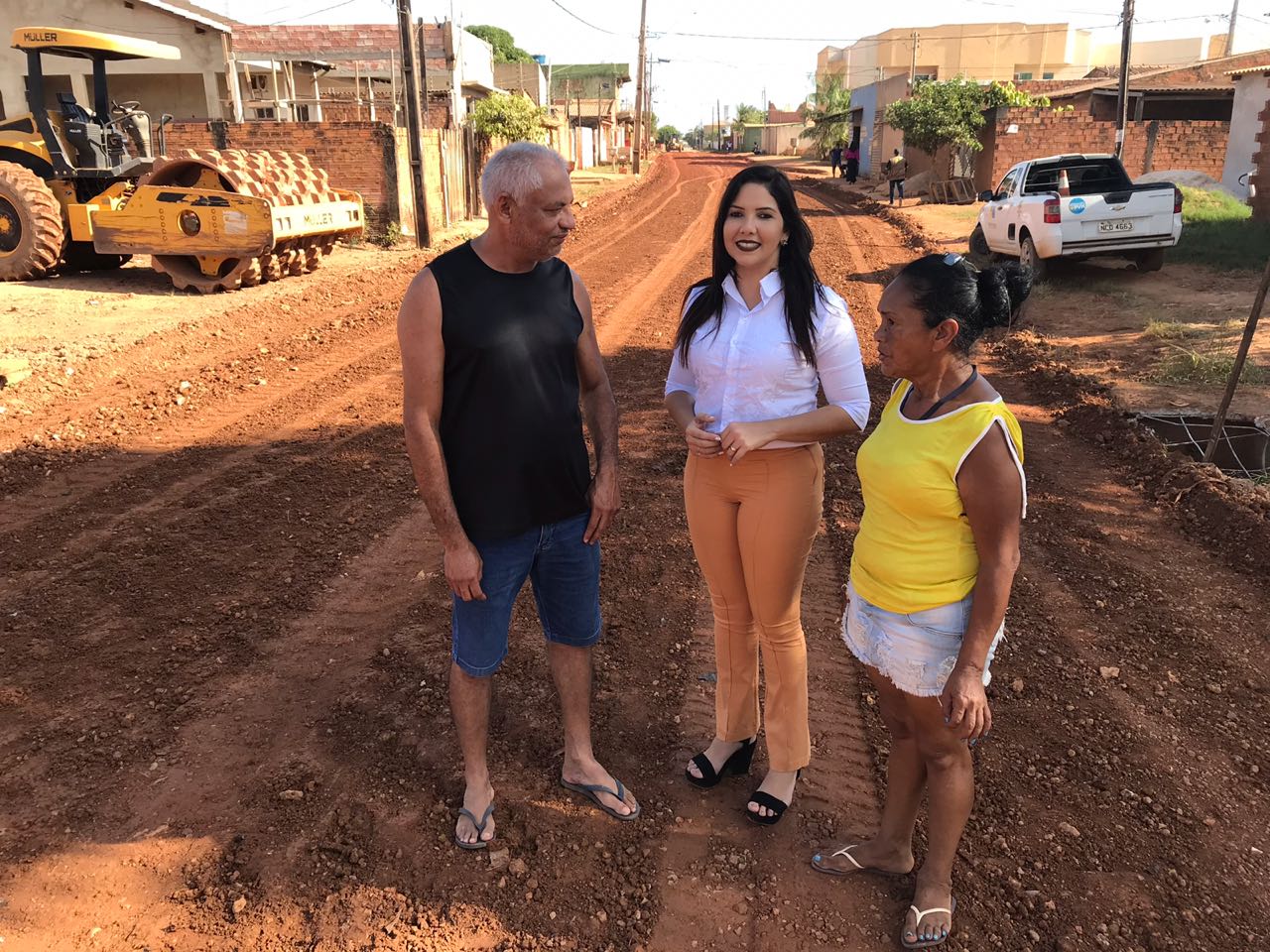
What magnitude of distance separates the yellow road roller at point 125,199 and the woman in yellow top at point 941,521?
10.2m

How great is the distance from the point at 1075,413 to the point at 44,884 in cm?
693

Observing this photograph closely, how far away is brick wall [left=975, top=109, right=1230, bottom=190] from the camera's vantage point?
78.8 ft

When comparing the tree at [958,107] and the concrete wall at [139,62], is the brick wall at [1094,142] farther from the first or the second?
the concrete wall at [139,62]

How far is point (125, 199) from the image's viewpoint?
1101cm

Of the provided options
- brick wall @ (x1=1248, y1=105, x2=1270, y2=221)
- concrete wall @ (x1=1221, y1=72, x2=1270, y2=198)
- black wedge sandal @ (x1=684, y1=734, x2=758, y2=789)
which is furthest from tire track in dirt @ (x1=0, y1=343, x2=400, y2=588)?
concrete wall @ (x1=1221, y1=72, x2=1270, y2=198)

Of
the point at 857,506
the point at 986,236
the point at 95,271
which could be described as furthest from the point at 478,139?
the point at 857,506

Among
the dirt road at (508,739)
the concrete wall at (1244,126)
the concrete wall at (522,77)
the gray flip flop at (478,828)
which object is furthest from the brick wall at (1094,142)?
the concrete wall at (522,77)

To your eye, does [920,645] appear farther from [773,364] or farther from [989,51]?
[989,51]

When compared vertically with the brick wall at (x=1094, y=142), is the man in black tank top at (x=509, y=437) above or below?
below

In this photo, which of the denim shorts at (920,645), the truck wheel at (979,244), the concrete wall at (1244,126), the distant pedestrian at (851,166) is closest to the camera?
the denim shorts at (920,645)

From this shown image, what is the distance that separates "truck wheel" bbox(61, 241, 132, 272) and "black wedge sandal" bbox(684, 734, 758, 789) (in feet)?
41.1

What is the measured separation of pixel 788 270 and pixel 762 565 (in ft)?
2.76

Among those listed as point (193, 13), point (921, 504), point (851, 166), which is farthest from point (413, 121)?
point (851, 166)

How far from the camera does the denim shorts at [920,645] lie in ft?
6.88
